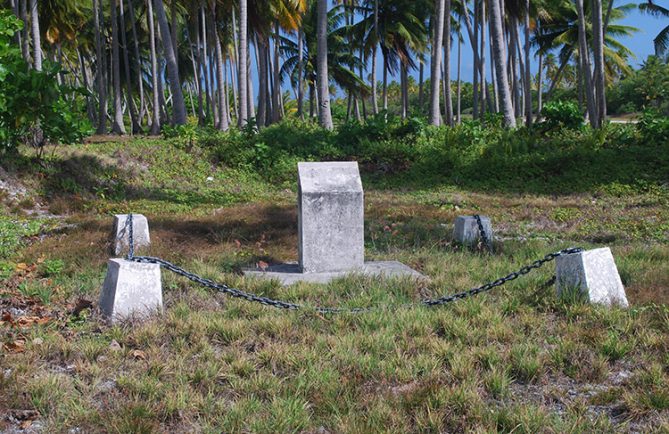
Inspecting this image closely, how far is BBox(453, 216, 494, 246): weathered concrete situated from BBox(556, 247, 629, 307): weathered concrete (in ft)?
10.6

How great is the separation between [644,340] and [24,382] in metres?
3.96

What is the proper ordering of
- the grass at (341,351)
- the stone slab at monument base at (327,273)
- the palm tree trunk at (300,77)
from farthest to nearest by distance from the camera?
the palm tree trunk at (300,77) < the stone slab at monument base at (327,273) < the grass at (341,351)

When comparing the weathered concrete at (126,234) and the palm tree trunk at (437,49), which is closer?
the weathered concrete at (126,234)

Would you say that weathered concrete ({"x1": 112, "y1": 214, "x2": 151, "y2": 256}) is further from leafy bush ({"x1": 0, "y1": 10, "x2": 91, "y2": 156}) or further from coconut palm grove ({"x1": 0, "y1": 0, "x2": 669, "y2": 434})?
leafy bush ({"x1": 0, "y1": 10, "x2": 91, "y2": 156})

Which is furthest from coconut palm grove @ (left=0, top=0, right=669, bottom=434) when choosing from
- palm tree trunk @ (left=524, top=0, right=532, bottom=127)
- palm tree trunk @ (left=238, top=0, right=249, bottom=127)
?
palm tree trunk @ (left=524, top=0, right=532, bottom=127)

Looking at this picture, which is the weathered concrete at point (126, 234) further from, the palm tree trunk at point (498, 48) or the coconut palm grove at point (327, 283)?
the palm tree trunk at point (498, 48)

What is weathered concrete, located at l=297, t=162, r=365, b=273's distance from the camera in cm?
740

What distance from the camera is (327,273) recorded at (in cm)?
742

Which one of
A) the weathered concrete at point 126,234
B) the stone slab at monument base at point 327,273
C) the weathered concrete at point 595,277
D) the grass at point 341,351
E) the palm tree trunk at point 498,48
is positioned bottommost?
the grass at point 341,351

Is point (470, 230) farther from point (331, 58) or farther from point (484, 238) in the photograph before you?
point (331, 58)

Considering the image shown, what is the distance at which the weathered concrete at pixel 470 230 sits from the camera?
8.90 meters

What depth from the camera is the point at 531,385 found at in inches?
160

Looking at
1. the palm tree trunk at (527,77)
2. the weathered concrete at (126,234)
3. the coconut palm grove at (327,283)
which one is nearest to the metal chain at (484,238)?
the coconut palm grove at (327,283)

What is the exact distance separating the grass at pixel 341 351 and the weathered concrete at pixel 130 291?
0.12 m
